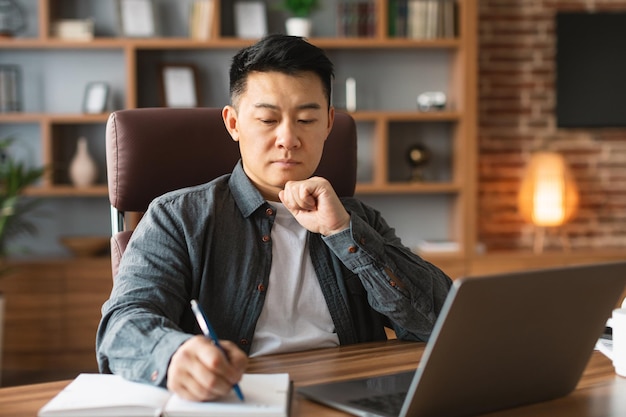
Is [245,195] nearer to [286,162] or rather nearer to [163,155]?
[286,162]

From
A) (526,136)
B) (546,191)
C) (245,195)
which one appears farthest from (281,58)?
(526,136)

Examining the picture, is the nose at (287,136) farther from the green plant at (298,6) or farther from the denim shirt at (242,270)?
the green plant at (298,6)

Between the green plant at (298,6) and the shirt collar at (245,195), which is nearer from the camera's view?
the shirt collar at (245,195)

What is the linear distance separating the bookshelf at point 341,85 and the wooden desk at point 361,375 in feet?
8.91

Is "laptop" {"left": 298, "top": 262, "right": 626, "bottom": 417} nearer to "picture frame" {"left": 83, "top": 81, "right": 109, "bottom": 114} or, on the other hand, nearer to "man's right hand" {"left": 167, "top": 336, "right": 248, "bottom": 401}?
"man's right hand" {"left": 167, "top": 336, "right": 248, "bottom": 401}

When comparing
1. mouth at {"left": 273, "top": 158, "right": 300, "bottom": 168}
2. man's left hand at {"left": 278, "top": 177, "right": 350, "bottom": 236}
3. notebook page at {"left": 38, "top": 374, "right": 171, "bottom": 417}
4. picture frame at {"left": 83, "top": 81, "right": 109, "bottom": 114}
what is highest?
picture frame at {"left": 83, "top": 81, "right": 109, "bottom": 114}

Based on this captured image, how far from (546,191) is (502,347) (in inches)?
131

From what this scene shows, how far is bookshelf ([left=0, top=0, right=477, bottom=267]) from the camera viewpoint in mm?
4016

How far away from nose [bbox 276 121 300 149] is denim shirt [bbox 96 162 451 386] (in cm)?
12

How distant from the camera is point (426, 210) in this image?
4.39 metres

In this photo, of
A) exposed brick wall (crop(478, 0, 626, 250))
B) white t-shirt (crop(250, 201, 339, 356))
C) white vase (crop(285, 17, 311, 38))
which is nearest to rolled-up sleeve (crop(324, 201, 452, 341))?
white t-shirt (crop(250, 201, 339, 356))

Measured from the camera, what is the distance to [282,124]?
5.22ft

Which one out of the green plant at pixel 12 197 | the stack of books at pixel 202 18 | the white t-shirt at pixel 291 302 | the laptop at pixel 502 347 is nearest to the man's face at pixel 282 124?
the white t-shirt at pixel 291 302

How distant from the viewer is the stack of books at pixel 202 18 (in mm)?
4020
